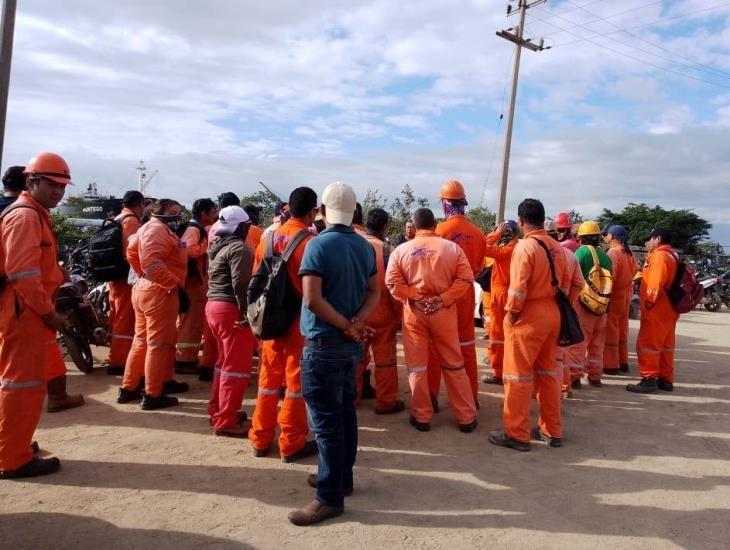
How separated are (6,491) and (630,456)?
15.6ft

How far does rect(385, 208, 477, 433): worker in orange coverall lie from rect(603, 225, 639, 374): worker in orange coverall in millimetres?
3446

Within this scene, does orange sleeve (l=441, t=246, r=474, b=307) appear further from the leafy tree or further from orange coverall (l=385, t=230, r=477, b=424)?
the leafy tree

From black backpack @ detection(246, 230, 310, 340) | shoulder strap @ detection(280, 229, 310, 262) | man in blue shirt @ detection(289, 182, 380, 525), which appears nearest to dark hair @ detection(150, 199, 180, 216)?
black backpack @ detection(246, 230, 310, 340)

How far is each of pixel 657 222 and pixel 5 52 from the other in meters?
37.6

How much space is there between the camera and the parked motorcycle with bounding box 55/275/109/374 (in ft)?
20.2

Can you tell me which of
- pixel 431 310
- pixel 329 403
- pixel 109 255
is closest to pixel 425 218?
pixel 431 310

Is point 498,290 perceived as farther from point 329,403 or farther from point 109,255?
point 109,255

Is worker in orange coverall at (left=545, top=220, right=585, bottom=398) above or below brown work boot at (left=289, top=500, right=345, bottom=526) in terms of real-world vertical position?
above

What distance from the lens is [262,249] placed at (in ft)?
13.6

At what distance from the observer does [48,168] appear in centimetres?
379

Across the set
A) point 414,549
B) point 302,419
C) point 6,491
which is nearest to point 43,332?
point 6,491

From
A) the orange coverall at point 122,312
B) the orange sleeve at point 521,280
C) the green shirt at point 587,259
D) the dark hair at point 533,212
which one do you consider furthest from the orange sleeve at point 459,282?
the orange coverall at point 122,312

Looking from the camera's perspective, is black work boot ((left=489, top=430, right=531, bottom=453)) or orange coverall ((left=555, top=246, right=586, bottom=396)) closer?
black work boot ((left=489, top=430, right=531, bottom=453))

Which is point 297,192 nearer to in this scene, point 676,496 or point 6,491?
point 6,491
